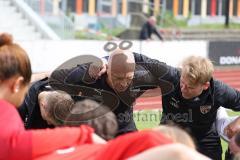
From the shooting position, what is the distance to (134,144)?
2.37 metres

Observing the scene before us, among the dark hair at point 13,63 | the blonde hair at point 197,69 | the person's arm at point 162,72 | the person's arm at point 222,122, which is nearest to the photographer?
the dark hair at point 13,63

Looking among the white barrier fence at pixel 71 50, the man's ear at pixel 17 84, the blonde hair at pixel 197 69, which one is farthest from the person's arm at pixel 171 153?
the white barrier fence at pixel 71 50

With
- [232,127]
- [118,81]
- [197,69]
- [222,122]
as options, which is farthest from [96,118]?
[222,122]

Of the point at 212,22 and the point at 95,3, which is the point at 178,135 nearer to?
the point at 95,3

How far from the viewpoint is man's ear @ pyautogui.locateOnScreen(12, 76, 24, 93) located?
2.86 metres

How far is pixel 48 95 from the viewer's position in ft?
13.8

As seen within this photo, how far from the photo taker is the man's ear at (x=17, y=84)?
2859mm

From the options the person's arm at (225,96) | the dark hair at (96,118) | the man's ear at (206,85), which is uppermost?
the dark hair at (96,118)

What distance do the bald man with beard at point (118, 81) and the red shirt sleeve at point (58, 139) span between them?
6.98ft

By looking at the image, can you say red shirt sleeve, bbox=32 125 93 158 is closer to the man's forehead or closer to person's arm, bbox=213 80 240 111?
the man's forehead

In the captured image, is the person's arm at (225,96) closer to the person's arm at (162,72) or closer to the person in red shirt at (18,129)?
the person's arm at (162,72)

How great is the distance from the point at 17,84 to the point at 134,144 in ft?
2.52

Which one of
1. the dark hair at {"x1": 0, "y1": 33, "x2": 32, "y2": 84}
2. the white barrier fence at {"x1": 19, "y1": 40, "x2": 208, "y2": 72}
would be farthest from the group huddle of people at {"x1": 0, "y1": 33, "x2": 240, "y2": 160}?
the white barrier fence at {"x1": 19, "y1": 40, "x2": 208, "y2": 72}

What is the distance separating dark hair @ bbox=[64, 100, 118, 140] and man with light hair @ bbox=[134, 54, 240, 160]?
156cm
